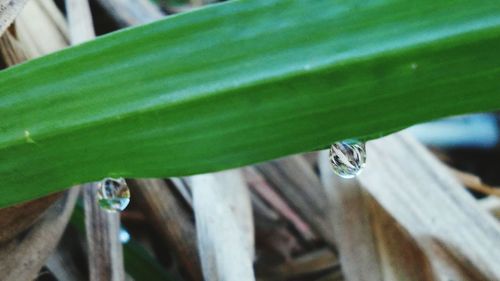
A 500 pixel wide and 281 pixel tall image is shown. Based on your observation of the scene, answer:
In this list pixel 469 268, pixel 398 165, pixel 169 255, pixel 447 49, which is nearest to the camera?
pixel 447 49

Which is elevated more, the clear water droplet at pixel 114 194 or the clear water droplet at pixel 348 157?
the clear water droplet at pixel 114 194

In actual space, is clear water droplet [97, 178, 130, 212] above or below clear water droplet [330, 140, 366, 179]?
above

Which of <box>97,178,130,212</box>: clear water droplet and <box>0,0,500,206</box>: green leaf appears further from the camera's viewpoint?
<box>97,178,130,212</box>: clear water droplet

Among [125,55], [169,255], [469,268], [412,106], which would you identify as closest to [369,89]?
[412,106]

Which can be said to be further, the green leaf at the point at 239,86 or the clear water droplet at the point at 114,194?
the clear water droplet at the point at 114,194

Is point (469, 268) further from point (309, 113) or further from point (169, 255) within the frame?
point (169, 255)

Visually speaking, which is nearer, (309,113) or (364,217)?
(309,113)

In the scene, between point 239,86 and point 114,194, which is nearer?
point 239,86

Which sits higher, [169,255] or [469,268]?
[169,255]
